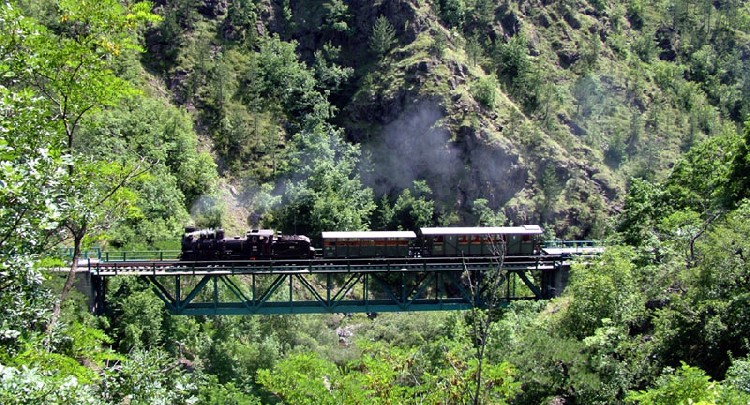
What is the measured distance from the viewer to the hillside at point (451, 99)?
68.7 meters

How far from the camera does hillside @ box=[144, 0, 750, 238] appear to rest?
68688mm

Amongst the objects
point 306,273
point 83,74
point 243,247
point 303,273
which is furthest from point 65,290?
point 243,247

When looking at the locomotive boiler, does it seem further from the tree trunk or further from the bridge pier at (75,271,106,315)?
the tree trunk

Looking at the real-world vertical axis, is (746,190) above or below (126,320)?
above

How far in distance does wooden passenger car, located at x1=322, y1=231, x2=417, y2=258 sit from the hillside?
2770 cm

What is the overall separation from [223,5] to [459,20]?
29.5m

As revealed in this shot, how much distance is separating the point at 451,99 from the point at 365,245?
121 feet

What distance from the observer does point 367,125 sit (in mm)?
72875

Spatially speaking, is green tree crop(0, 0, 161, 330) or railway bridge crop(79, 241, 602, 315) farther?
railway bridge crop(79, 241, 602, 315)

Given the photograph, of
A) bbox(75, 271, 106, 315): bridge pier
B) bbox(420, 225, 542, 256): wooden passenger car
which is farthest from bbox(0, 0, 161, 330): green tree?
bbox(420, 225, 542, 256): wooden passenger car

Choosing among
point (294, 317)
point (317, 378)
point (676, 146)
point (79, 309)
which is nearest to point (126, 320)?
point (79, 309)

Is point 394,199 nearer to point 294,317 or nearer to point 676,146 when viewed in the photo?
point 294,317

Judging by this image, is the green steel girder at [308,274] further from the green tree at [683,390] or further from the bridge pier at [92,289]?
the green tree at [683,390]

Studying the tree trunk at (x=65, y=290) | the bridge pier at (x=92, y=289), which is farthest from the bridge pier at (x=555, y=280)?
the tree trunk at (x=65, y=290)
